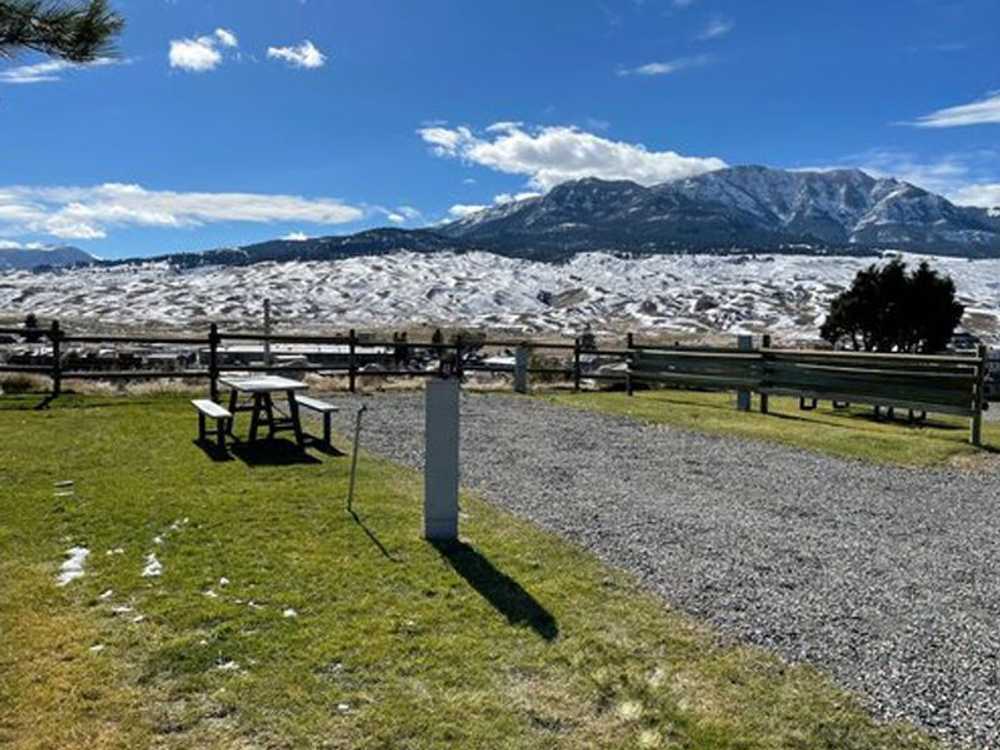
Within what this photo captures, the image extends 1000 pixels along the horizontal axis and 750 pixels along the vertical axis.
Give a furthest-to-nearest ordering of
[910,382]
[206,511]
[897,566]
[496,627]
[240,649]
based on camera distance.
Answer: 1. [910,382]
2. [206,511]
3. [897,566]
4. [496,627]
5. [240,649]

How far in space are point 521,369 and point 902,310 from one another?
42.9 ft

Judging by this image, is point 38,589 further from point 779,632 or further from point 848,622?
point 848,622

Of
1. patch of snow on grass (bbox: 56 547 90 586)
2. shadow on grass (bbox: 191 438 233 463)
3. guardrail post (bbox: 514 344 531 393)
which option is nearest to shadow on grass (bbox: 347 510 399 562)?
patch of snow on grass (bbox: 56 547 90 586)

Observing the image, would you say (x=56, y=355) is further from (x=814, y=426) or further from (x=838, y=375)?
(x=838, y=375)

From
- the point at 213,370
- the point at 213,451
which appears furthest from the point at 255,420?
the point at 213,370

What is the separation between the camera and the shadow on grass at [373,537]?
562 cm

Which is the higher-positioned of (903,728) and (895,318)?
(895,318)

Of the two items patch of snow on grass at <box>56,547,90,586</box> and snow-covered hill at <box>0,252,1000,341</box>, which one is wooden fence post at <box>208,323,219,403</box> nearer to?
patch of snow on grass at <box>56,547,90,586</box>

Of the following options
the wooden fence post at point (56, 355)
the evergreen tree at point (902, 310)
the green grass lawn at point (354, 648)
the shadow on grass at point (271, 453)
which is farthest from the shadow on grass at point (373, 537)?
the evergreen tree at point (902, 310)

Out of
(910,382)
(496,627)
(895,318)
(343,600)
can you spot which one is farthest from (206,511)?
(895,318)

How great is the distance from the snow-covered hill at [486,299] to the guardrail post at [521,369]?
89.2 metres

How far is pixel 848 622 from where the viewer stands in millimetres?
4586

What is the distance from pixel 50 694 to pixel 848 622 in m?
4.14

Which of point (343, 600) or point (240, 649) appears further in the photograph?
point (343, 600)
